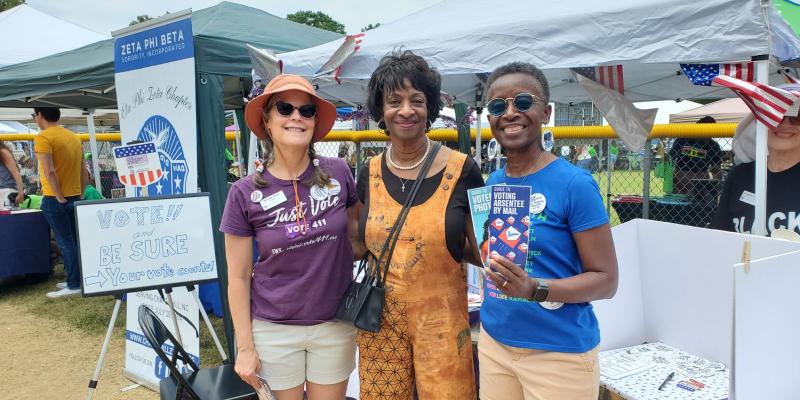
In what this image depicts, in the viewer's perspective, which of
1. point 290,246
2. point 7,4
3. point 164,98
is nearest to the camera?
point 290,246

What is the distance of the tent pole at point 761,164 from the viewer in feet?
A: 8.04

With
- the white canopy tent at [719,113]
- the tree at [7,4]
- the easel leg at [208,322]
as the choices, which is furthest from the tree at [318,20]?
the easel leg at [208,322]

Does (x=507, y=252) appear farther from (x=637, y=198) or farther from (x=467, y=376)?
(x=637, y=198)

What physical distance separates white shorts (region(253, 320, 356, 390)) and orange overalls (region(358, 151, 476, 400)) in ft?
0.60

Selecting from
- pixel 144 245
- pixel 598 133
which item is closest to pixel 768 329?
Answer: pixel 144 245

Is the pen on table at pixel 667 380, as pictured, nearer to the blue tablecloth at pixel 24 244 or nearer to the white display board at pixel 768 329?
the white display board at pixel 768 329

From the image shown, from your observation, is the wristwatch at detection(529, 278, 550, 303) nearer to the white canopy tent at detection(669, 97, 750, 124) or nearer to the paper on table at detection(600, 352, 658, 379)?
the paper on table at detection(600, 352, 658, 379)

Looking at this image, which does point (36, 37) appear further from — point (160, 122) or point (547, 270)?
point (547, 270)

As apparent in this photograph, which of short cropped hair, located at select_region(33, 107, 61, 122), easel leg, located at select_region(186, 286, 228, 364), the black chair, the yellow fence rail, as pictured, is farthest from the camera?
short cropped hair, located at select_region(33, 107, 61, 122)

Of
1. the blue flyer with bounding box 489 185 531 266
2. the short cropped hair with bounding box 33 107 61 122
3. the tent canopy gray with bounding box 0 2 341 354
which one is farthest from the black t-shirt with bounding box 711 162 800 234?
the short cropped hair with bounding box 33 107 61 122

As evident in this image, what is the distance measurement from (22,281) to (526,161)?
8.01 meters

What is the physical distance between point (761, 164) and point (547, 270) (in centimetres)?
150

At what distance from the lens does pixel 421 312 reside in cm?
189

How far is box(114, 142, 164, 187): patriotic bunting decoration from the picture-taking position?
3.83 m
